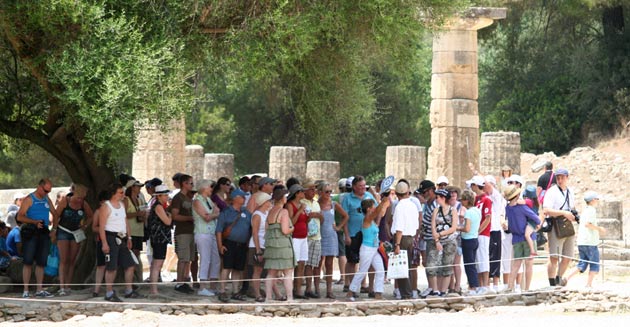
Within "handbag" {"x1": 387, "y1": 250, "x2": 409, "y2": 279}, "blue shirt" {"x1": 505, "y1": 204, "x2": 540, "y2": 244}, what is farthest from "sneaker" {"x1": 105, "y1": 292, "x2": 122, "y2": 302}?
"blue shirt" {"x1": 505, "y1": 204, "x2": 540, "y2": 244}

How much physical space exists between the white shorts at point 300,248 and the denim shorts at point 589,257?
3.67m

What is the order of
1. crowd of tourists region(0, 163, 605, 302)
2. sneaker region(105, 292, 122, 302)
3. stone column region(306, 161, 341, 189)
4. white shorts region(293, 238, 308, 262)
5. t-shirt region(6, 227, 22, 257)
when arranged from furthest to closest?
stone column region(306, 161, 341, 189)
t-shirt region(6, 227, 22, 257)
white shorts region(293, 238, 308, 262)
crowd of tourists region(0, 163, 605, 302)
sneaker region(105, 292, 122, 302)

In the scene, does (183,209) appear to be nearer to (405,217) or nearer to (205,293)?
(205,293)

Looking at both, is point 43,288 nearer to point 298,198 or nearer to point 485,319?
point 298,198

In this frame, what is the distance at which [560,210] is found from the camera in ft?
55.1

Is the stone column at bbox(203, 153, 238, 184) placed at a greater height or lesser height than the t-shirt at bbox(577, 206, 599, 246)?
greater

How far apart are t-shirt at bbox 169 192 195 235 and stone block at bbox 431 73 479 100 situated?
14.3 metres

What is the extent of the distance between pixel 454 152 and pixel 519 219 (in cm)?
1327

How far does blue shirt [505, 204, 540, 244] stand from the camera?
55.0 ft

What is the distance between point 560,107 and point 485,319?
29019 millimetres

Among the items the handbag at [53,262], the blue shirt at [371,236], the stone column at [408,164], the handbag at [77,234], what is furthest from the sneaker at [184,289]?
the stone column at [408,164]


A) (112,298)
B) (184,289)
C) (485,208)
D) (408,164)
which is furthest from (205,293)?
(408,164)

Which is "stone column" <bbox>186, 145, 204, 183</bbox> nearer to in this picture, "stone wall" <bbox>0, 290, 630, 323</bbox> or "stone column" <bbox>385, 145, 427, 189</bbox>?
"stone column" <bbox>385, 145, 427, 189</bbox>

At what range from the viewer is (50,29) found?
51.1 feet
